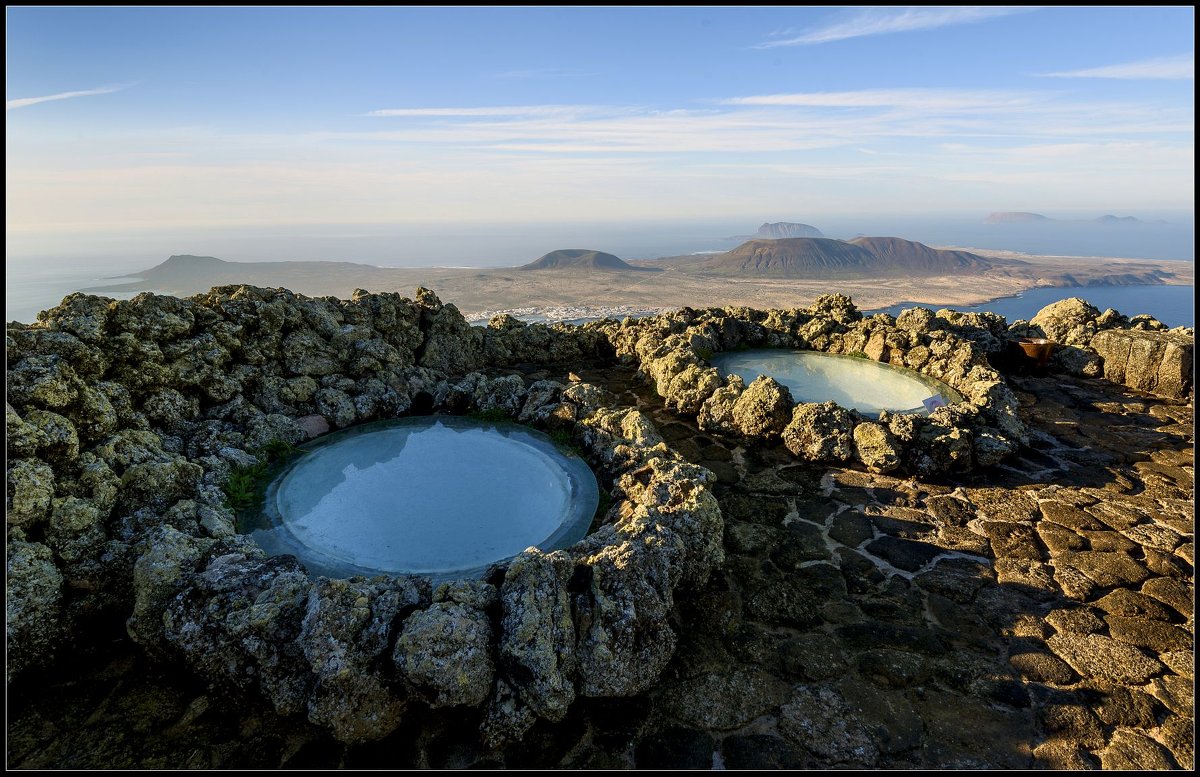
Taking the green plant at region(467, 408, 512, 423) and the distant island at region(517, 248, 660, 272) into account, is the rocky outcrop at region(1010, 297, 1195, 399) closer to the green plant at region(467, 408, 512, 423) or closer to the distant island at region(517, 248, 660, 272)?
the green plant at region(467, 408, 512, 423)

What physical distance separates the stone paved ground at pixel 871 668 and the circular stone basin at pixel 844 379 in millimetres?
2848

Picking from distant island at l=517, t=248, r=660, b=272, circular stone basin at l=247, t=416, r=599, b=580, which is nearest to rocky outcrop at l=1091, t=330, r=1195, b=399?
circular stone basin at l=247, t=416, r=599, b=580

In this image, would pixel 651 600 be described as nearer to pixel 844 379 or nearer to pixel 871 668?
pixel 871 668

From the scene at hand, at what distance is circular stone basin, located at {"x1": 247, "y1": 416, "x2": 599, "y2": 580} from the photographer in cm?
630

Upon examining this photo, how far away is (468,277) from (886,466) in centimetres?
9070

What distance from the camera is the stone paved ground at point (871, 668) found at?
456cm

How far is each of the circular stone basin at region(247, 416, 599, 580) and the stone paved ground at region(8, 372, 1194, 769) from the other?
1681 mm

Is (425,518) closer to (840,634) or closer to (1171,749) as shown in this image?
(840,634)

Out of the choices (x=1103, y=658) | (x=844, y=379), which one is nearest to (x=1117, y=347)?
(x=844, y=379)

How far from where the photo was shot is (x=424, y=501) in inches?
287

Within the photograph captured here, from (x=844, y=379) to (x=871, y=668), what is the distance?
8271mm

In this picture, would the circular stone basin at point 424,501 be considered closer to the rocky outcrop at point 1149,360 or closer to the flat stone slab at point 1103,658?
the flat stone slab at point 1103,658

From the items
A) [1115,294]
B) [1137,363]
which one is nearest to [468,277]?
[1137,363]

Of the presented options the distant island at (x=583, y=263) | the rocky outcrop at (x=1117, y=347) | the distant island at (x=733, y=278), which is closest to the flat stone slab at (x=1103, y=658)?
the rocky outcrop at (x=1117, y=347)
